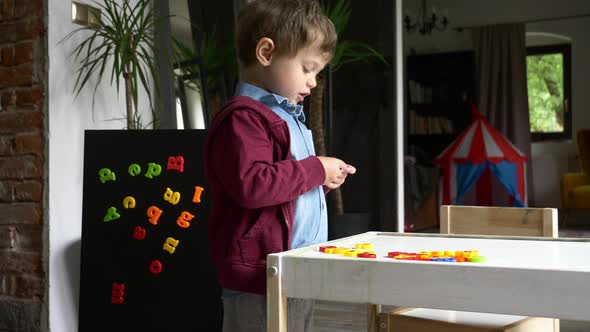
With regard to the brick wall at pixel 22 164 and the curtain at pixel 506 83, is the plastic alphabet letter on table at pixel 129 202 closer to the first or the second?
the brick wall at pixel 22 164

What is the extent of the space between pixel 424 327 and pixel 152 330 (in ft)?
3.60

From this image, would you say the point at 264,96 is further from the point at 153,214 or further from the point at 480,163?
the point at 480,163

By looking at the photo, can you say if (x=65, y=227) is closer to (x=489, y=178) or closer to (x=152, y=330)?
(x=152, y=330)

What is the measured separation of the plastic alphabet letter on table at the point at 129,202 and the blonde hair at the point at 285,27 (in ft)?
3.56

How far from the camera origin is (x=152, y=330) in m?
2.26

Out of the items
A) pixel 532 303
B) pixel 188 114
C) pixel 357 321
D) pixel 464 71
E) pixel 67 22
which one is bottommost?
pixel 357 321

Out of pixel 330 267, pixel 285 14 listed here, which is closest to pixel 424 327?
pixel 330 267

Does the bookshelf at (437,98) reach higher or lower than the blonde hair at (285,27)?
higher

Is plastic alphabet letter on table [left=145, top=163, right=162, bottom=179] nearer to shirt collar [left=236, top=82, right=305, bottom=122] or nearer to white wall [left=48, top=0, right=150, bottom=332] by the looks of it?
white wall [left=48, top=0, right=150, bottom=332]

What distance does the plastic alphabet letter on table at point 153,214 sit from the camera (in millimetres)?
2285

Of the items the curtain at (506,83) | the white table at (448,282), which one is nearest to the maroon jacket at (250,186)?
the white table at (448,282)

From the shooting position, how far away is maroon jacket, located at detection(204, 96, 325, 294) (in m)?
1.20

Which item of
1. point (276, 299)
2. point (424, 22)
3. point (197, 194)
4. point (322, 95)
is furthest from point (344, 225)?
point (424, 22)

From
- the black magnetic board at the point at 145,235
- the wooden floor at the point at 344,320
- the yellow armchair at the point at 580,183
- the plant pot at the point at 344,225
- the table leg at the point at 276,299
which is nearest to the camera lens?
the table leg at the point at 276,299
